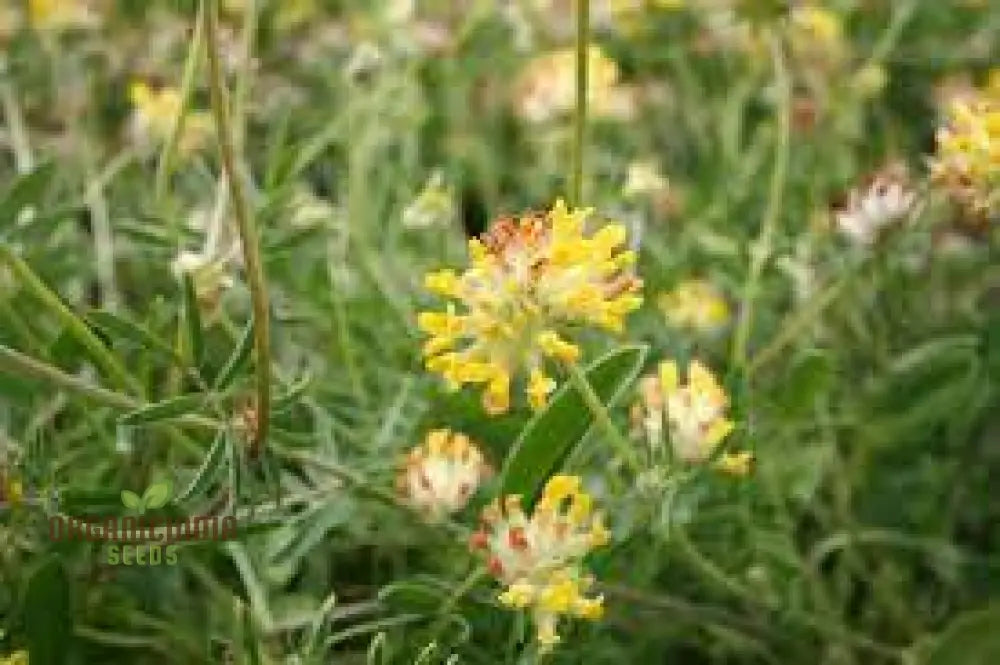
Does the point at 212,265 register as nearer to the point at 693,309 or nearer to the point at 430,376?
the point at 430,376

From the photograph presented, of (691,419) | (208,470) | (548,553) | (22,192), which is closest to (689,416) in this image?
(691,419)

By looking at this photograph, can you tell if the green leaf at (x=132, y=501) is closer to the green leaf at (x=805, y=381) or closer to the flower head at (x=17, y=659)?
the flower head at (x=17, y=659)

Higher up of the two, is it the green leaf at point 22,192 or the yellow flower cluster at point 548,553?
the green leaf at point 22,192

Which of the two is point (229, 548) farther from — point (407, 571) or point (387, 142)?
point (387, 142)

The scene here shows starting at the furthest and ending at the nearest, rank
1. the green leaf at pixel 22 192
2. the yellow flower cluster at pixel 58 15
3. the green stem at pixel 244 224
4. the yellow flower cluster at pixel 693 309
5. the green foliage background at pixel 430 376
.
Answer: the yellow flower cluster at pixel 58 15 < the yellow flower cluster at pixel 693 309 < the green leaf at pixel 22 192 < the green foliage background at pixel 430 376 < the green stem at pixel 244 224

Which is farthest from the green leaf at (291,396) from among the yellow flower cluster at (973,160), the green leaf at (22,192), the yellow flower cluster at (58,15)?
the yellow flower cluster at (58,15)

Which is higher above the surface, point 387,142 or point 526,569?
point 387,142

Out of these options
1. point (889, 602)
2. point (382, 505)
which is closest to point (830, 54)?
point (889, 602)
